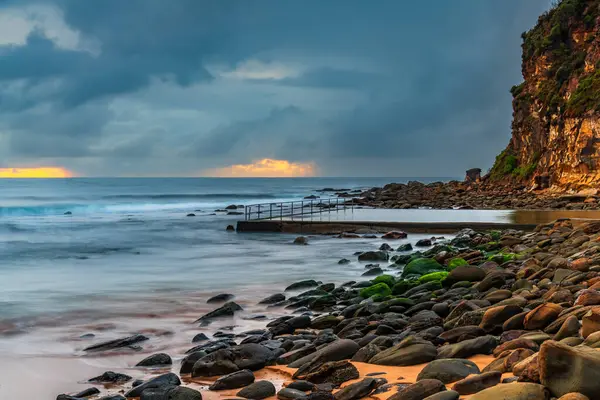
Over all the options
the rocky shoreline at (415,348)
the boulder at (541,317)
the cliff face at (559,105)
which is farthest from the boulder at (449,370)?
the cliff face at (559,105)

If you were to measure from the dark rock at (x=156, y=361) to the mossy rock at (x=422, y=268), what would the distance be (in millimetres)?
7044

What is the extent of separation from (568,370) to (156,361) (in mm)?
5087

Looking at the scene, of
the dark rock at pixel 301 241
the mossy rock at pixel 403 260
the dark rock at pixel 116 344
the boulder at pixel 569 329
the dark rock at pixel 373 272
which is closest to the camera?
the boulder at pixel 569 329

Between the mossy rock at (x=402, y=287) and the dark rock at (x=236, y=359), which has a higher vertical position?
the mossy rock at (x=402, y=287)

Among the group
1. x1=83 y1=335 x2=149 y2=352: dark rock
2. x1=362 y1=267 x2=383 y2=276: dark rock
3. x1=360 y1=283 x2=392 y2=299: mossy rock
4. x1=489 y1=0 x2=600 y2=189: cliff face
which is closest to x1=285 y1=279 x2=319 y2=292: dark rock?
x1=362 y1=267 x2=383 y2=276: dark rock

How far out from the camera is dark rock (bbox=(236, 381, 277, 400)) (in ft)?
19.3

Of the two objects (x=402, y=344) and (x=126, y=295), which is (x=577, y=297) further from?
(x=126, y=295)

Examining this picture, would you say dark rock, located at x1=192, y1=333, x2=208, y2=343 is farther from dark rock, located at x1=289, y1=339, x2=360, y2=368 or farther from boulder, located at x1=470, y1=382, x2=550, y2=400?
boulder, located at x1=470, y1=382, x2=550, y2=400

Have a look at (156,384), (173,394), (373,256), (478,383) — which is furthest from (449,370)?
(373,256)

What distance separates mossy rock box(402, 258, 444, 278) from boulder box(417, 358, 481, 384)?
803 centimetres

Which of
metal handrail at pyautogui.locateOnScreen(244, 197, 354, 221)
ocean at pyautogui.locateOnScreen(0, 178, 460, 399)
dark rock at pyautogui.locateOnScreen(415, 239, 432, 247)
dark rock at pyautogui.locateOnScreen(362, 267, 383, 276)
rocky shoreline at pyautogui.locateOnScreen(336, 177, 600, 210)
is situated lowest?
ocean at pyautogui.locateOnScreen(0, 178, 460, 399)

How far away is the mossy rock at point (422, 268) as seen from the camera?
1367cm

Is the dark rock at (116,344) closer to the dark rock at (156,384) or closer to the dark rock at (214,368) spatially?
the dark rock at (214,368)

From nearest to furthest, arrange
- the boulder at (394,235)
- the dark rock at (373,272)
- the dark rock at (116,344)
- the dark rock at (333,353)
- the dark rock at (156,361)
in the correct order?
the dark rock at (333,353) < the dark rock at (156,361) < the dark rock at (116,344) < the dark rock at (373,272) < the boulder at (394,235)
